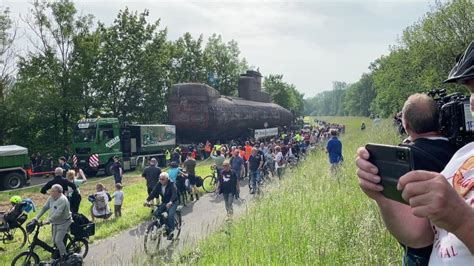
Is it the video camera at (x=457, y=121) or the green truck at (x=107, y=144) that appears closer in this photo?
the video camera at (x=457, y=121)

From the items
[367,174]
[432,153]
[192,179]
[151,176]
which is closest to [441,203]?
[367,174]

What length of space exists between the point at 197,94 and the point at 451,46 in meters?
17.2

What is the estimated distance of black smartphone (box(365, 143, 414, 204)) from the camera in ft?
5.38

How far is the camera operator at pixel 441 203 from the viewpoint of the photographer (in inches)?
51.7

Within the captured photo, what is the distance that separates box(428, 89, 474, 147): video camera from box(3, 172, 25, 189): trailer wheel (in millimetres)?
21541

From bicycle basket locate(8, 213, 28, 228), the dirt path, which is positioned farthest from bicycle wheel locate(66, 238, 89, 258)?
bicycle basket locate(8, 213, 28, 228)

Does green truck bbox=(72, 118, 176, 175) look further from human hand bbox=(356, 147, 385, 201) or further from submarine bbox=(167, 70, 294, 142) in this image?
human hand bbox=(356, 147, 385, 201)

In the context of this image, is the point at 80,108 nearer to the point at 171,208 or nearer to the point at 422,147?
the point at 171,208

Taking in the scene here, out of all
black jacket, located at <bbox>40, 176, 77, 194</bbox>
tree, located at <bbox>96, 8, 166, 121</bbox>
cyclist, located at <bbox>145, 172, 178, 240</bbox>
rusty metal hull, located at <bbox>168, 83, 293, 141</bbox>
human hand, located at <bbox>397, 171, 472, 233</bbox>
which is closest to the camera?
human hand, located at <bbox>397, 171, 472, 233</bbox>

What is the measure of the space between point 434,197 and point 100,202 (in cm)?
1166

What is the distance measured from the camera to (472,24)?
83.8ft

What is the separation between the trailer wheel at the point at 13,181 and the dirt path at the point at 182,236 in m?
10.7

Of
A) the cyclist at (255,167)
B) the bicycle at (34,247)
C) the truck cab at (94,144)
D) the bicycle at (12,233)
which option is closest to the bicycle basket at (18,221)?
the bicycle at (12,233)

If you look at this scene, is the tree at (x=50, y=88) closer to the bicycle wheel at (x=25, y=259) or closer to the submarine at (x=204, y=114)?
the submarine at (x=204, y=114)
